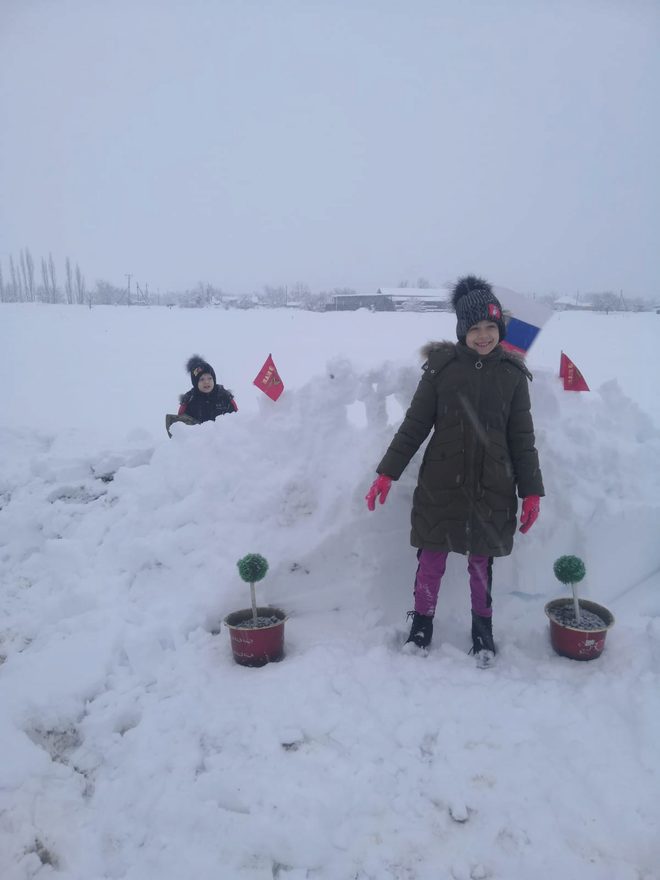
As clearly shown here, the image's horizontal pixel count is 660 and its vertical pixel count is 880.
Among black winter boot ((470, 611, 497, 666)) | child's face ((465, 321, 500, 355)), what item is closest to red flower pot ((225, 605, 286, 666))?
black winter boot ((470, 611, 497, 666))

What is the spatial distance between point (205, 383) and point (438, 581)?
356 cm

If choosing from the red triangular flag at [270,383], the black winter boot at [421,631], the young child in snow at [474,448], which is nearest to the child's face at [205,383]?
the red triangular flag at [270,383]

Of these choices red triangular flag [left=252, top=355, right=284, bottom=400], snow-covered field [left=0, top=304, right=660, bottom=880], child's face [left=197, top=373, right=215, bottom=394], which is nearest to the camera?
snow-covered field [left=0, top=304, right=660, bottom=880]

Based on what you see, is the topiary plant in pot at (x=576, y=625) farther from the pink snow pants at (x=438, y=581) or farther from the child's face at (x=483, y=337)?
the child's face at (x=483, y=337)

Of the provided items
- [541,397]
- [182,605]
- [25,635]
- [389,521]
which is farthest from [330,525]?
[25,635]

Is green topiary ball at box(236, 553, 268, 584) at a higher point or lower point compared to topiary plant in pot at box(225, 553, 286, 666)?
higher

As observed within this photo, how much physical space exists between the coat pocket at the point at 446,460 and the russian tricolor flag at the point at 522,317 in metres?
1.04

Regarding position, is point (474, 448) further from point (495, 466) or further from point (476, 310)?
point (476, 310)

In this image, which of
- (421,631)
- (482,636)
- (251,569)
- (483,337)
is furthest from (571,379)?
(251,569)

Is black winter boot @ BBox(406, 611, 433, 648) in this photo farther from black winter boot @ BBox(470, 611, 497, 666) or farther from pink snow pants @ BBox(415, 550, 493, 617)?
black winter boot @ BBox(470, 611, 497, 666)

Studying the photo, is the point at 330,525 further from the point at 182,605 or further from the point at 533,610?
the point at 533,610

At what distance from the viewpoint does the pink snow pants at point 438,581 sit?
9.96 feet

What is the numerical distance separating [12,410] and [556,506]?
33.1ft

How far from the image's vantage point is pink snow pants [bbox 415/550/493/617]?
3037 millimetres
